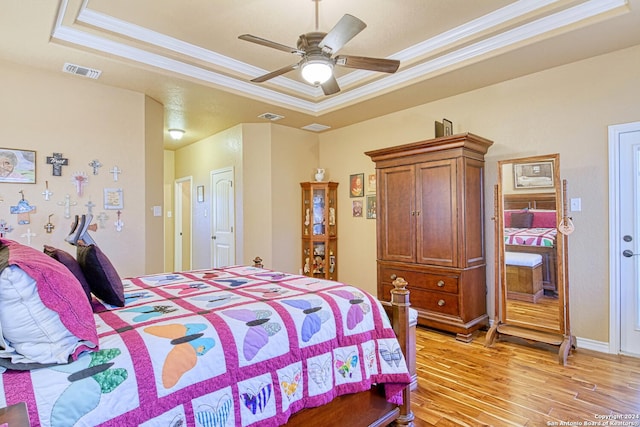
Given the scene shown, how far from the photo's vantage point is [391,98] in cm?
410

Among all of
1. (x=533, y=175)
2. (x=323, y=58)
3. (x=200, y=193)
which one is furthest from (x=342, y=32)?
(x=200, y=193)

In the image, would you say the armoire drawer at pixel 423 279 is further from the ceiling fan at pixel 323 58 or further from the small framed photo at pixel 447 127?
the ceiling fan at pixel 323 58

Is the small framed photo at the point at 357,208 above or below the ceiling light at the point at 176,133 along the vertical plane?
below

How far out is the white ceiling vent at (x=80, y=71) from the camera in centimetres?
319

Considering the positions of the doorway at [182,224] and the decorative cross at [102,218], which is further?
the doorway at [182,224]

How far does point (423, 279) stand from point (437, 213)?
28.4 inches

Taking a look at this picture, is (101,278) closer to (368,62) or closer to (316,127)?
(368,62)

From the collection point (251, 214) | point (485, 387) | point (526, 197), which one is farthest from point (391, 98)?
point (485, 387)

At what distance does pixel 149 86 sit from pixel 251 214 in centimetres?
212

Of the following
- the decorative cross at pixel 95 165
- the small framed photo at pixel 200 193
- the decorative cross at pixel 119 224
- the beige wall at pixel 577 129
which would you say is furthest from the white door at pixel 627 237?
the small framed photo at pixel 200 193

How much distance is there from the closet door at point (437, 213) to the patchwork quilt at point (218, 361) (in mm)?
1810

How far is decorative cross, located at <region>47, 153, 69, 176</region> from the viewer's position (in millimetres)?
3320

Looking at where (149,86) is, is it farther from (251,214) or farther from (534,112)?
(534,112)

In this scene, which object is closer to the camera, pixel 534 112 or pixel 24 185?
pixel 24 185
